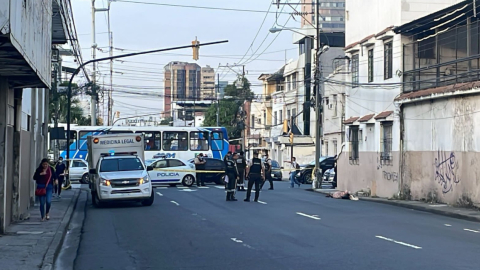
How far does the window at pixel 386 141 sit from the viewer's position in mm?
29297

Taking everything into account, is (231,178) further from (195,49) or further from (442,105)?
(442,105)

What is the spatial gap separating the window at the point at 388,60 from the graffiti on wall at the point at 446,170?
5.43m

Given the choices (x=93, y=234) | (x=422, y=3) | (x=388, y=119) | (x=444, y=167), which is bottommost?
(x=93, y=234)

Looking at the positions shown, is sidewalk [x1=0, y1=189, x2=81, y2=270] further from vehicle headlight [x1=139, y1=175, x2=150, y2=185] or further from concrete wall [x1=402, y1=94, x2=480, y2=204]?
concrete wall [x1=402, y1=94, x2=480, y2=204]

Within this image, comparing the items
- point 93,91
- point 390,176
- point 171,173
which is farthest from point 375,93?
point 93,91

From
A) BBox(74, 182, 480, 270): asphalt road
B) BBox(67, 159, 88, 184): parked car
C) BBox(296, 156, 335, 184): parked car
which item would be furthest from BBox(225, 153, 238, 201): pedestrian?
BBox(67, 159, 88, 184): parked car

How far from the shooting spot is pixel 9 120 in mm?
15898

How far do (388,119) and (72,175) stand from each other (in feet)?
74.5

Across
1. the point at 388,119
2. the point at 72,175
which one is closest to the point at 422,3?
the point at 388,119

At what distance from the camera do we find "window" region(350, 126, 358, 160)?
33.5m

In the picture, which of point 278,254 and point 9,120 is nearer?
point 278,254

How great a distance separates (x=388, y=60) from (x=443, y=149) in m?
6.15

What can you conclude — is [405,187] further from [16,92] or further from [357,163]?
[16,92]

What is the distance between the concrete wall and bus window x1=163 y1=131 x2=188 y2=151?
21.6 m
